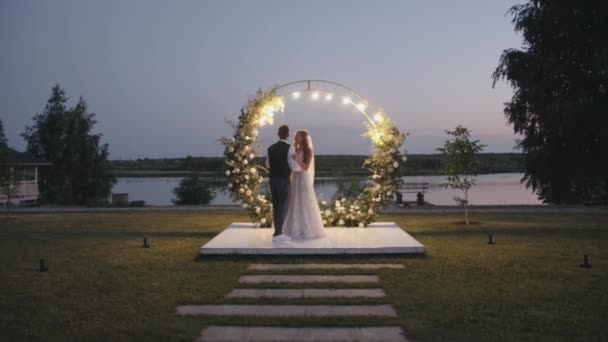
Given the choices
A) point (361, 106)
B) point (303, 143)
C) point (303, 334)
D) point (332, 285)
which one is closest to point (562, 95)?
point (361, 106)

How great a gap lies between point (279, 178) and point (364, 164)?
3.11m

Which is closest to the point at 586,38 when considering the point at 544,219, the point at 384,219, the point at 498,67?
the point at 498,67

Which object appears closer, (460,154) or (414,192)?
(460,154)

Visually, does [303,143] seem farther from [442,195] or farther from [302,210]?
[442,195]

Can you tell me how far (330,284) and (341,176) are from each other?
14.1 meters

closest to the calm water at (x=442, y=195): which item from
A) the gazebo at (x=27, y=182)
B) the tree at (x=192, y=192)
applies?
the tree at (x=192, y=192)

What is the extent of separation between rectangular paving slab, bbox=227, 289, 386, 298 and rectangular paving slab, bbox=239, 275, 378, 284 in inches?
19.7

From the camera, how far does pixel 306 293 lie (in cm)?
727

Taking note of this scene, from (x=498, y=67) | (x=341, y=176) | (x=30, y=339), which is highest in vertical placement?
(x=498, y=67)

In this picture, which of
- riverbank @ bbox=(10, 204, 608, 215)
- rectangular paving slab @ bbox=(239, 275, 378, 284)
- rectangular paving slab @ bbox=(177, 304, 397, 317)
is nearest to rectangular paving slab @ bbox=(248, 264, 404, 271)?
rectangular paving slab @ bbox=(239, 275, 378, 284)

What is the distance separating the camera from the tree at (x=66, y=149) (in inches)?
1591

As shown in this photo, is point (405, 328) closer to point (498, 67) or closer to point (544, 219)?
point (544, 219)

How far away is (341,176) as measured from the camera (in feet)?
71.4

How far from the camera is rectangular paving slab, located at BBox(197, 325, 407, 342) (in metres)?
5.45
